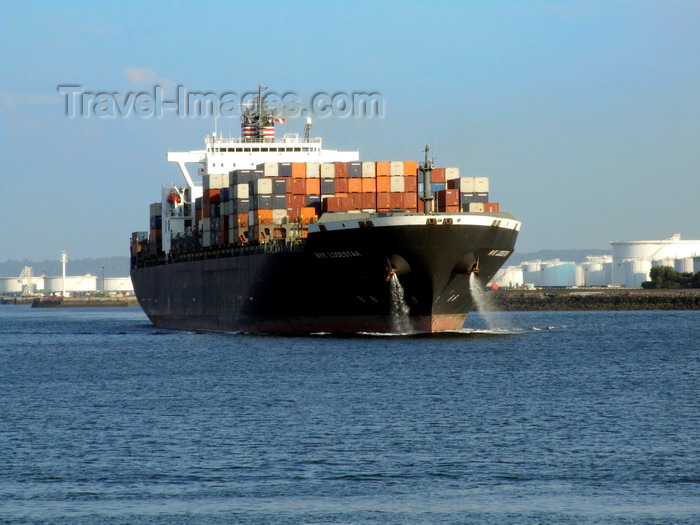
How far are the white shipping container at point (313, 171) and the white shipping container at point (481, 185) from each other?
866 centimetres

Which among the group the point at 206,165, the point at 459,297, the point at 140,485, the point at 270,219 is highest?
the point at 206,165

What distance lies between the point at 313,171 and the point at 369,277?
9701 mm

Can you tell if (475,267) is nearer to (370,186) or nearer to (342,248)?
(342,248)

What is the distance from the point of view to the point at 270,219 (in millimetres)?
58000

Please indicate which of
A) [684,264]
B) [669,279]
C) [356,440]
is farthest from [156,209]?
[684,264]

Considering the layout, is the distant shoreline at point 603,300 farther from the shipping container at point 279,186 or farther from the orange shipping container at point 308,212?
the shipping container at point 279,186

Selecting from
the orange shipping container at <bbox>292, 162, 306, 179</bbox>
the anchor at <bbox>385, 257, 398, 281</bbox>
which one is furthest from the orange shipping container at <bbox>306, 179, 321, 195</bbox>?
the anchor at <bbox>385, 257, 398, 281</bbox>

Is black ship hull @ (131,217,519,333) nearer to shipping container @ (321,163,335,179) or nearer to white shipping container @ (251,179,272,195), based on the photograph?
white shipping container @ (251,179,272,195)

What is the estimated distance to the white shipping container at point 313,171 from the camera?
58094 millimetres

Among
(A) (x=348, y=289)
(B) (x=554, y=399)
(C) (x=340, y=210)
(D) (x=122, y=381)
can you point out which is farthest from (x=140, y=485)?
(C) (x=340, y=210)

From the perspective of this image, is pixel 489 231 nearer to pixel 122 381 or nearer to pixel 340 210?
pixel 340 210

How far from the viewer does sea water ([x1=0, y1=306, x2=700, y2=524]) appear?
18.8 meters

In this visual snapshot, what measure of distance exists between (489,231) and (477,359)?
9.85 meters

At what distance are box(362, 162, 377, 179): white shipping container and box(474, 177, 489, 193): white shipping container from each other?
6.03m
